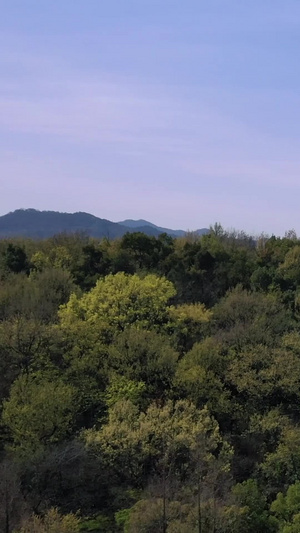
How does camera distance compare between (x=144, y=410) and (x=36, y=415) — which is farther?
(x=144, y=410)

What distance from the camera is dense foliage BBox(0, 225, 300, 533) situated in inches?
787

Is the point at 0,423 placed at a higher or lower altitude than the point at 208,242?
lower

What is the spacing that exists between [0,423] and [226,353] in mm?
13313

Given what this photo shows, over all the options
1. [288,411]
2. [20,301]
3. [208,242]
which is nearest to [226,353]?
[288,411]

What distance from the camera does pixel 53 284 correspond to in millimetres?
39500

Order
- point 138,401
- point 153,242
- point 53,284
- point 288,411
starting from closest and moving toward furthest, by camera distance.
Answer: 1. point 138,401
2. point 288,411
3. point 53,284
4. point 153,242

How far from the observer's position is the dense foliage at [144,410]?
65.6ft

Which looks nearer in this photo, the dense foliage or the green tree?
the dense foliage

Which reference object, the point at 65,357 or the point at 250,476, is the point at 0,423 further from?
the point at 250,476

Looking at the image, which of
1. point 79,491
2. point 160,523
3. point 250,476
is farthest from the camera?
point 250,476

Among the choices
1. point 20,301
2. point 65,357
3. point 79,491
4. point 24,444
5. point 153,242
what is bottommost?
point 79,491

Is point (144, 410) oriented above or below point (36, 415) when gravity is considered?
below

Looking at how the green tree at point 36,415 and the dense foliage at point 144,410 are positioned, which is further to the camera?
the green tree at point 36,415

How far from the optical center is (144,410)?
2761 centimetres
